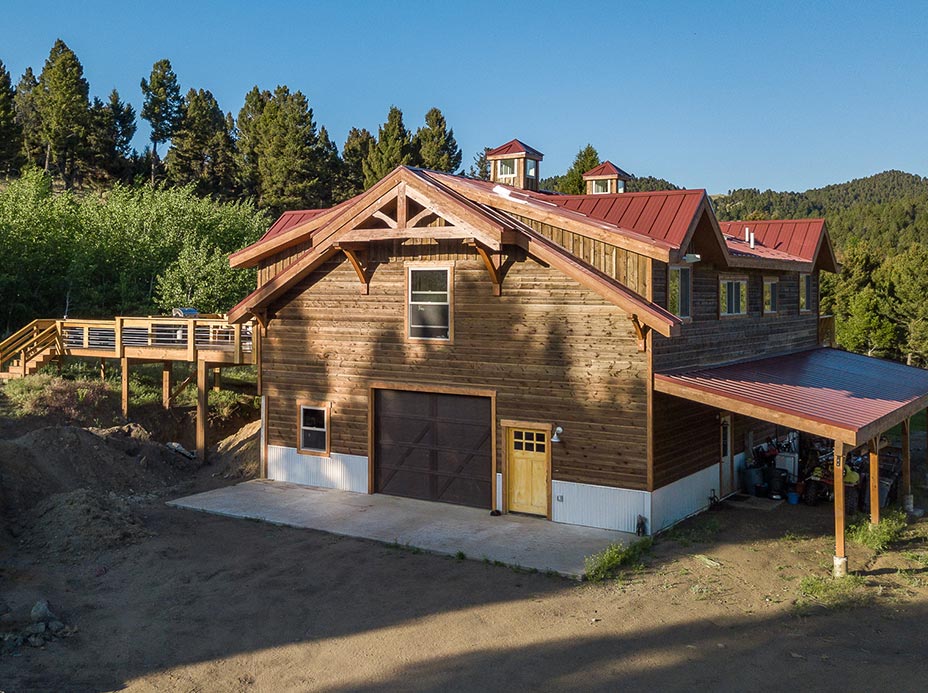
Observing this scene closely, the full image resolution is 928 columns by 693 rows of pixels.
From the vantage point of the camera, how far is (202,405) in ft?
73.8

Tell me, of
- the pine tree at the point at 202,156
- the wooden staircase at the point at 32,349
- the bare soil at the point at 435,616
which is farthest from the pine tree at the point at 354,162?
the bare soil at the point at 435,616

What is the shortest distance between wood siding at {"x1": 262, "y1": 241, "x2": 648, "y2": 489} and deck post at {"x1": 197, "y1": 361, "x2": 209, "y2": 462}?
12.8 ft

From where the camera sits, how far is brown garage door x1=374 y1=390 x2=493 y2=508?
16.8m

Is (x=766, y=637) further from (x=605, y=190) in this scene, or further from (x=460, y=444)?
(x=605, y=190)

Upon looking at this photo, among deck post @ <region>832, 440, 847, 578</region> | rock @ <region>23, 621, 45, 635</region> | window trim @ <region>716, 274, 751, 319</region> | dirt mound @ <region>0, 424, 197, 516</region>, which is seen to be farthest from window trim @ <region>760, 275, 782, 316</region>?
rock @ <region>23, 621, 45, 635</region>

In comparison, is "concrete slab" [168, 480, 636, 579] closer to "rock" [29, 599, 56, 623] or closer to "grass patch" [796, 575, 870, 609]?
"grass patch" [796, 575, 870, 609]

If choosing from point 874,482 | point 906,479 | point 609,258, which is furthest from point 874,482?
point 609,258

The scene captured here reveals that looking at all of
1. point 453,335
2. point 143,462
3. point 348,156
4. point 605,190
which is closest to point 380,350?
point 453,335

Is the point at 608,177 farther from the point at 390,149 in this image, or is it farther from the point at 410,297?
the point at 390,149

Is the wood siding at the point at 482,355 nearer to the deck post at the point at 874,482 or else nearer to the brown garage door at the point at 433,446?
the brown garage door at the point at 433,446

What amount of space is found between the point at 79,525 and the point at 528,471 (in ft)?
27.4

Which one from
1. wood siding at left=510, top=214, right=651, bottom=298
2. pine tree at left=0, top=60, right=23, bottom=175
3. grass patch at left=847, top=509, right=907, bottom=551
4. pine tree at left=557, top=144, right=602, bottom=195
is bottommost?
grass patch at left=847, top=509, right=907, bottom=551

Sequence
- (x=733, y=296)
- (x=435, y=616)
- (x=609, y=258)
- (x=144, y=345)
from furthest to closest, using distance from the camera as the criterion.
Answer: (x=144, y=345), (x=733, y=296), (x=609, y=258), (x=435, y=616)

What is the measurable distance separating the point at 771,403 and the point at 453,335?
20.7 feet
